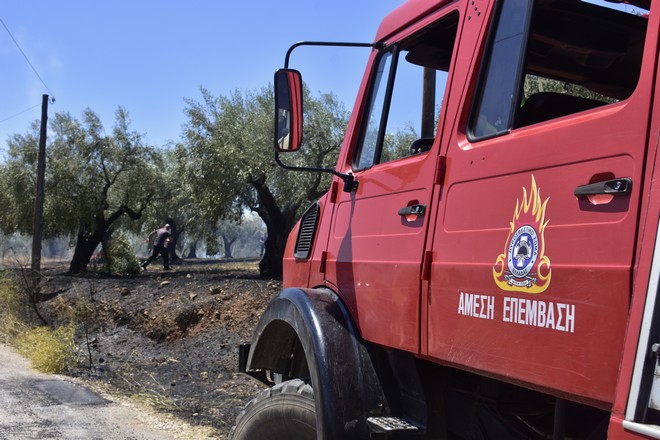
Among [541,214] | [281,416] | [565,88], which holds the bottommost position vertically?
[281,416]

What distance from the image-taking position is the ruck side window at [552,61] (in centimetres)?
223

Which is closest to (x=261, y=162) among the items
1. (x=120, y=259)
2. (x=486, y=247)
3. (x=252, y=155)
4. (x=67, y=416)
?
(x=252, y=155)

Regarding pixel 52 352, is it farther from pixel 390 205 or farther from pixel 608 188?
pixel 608 188

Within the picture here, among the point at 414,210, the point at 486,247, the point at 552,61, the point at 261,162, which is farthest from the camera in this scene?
the point at 261,162

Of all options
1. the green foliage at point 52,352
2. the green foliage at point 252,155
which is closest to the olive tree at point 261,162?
the green foliage at point 252,155

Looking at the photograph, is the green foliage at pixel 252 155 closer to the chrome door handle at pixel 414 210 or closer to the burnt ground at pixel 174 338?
the burnt ground at pixel 174 338

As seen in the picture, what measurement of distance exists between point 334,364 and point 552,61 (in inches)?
63.2

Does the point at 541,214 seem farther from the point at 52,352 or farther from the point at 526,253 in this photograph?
the point at 52,352

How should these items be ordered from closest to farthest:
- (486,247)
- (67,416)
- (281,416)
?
(486,247) < (281,416) < (67,416)

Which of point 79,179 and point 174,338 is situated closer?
point 174,338

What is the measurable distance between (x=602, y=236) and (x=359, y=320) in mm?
1363

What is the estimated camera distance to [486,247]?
2.04 metres

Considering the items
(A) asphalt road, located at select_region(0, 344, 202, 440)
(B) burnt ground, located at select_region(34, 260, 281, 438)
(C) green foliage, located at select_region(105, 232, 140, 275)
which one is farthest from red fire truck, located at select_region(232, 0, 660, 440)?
(C) green foliage, located at select_region(105, 232, 140, 275)

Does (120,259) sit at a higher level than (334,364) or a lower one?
lower
